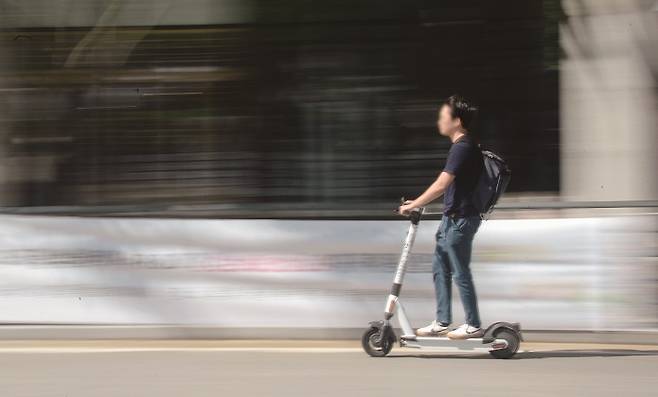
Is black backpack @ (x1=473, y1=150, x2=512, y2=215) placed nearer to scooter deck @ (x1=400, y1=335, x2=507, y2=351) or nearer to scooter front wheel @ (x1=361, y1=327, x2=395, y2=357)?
scooter deck @ (x1=400, y1=335, x2=507, y2=351)

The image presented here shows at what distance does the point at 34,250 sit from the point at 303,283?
2040mm

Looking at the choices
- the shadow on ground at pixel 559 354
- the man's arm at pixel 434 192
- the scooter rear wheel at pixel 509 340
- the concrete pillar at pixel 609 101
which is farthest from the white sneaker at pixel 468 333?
the concrete pillar at pixel 609 101

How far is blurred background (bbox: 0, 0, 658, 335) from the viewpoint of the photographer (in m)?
7.37

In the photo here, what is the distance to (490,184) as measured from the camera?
6.57 metres

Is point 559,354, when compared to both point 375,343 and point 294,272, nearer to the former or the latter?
point 375,343

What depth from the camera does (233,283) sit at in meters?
7.50

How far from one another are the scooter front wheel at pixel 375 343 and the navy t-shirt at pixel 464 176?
36.1 inches

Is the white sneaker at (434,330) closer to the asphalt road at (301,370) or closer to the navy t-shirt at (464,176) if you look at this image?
the asphalt road at (301,370)

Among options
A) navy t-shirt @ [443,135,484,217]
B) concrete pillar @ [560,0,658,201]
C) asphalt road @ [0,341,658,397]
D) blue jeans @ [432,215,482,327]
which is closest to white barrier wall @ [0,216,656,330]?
asphalt road @ [0,341,658,397]

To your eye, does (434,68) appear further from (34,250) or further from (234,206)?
(34,250)

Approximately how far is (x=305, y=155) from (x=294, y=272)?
1121 millimetres

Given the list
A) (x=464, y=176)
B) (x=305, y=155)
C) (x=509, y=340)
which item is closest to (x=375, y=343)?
(x=509, y=340)

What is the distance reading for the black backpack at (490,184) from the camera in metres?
6.55

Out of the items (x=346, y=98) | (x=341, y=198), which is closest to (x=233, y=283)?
(x=341, y=198)
